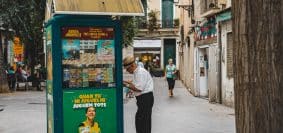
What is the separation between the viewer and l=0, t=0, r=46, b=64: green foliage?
100 feet

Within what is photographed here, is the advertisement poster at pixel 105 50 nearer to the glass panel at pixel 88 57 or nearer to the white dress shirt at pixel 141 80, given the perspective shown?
the glass panel at pixel 88 57

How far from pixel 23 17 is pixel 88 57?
22.7 m

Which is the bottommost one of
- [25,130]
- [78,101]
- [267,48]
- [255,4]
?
[25,130]

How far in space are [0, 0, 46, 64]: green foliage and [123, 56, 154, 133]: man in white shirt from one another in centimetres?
2059

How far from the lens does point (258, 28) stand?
3822 mm

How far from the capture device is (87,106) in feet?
30.8

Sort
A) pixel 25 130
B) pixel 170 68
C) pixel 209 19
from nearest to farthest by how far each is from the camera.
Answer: pixel 25 130
pixel 209 19
pixel 170 68

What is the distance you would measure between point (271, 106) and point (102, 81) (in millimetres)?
5917

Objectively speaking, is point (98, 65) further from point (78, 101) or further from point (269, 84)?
point (269, 84)

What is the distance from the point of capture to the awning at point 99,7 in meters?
9.16

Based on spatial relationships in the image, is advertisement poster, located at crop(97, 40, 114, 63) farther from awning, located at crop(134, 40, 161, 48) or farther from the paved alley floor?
awning, located at crop(134, 40, 161, 48)

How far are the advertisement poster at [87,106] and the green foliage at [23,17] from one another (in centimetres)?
2172

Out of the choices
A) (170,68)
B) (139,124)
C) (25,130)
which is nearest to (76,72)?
(139,124)

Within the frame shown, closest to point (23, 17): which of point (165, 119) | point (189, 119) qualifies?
point (165, 119)
